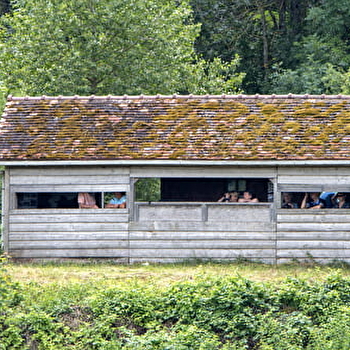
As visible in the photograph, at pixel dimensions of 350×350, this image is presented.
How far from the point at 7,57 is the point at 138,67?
203 inches

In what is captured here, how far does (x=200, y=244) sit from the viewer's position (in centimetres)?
1945

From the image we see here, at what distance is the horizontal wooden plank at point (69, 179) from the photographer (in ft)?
64.1

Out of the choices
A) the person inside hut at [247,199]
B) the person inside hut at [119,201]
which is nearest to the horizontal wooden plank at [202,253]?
the person inside hut at [119,201]

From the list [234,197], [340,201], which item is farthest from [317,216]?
[234,197]

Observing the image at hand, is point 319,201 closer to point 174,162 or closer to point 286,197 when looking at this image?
point 286,197

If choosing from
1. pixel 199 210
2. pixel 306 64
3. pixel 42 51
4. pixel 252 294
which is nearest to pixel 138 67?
pixel 42 51

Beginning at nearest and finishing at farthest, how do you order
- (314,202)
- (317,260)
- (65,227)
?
1. (317,260)
2. (65,227)
3. (314,202)

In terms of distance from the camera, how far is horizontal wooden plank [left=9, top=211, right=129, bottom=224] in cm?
1955

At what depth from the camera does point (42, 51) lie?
30.3 metres

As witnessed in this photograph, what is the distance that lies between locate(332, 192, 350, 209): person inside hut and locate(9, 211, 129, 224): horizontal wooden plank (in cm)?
514

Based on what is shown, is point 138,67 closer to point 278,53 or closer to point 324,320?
point 278,53

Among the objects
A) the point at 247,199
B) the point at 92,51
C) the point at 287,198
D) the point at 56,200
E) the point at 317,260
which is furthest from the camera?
the point at 92,51

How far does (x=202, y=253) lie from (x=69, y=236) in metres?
3.22

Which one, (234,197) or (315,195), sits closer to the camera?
(315,195)
